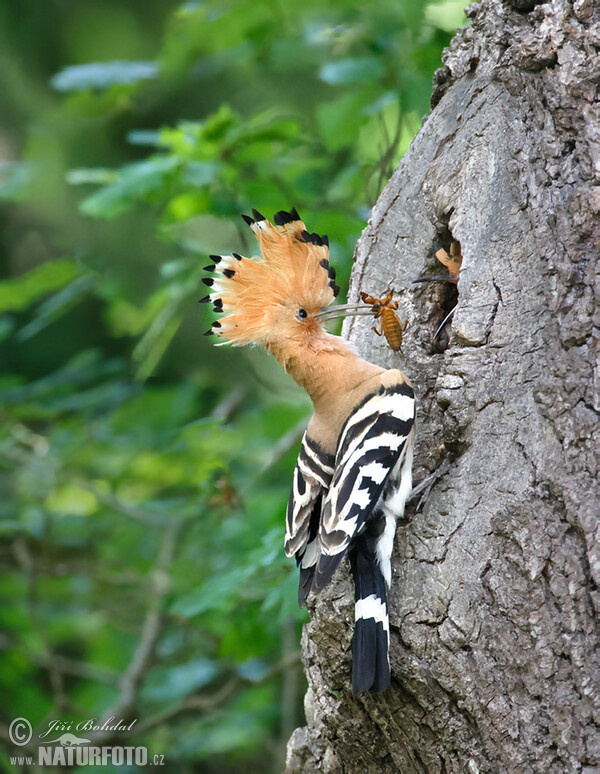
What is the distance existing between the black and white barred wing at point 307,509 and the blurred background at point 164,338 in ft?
1.42

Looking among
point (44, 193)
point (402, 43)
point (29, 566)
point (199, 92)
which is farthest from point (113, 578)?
point (402, 43)

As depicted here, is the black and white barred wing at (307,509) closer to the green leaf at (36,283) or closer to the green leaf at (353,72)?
the green leaf at (353,72)

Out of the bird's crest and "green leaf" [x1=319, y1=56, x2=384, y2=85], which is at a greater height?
"green leaf" [x1=319, y1=56, x2=384, y2=85]

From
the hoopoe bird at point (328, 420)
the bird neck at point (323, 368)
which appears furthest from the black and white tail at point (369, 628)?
the bird neck at point (323, 368)

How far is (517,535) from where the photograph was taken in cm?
153

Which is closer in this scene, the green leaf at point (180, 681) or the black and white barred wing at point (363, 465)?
the black and white barred wing at point (363, 465)

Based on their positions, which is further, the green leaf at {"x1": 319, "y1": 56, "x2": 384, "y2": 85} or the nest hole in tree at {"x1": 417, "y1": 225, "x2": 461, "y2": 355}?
the green leaf at {"x1": 319, "y1": 56, "x2": 384, "y2": 85}

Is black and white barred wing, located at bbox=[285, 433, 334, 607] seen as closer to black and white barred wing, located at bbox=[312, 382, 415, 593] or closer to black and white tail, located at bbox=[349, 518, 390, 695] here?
black and white barred wing, located at bbox=[312, 382, 415, 593]

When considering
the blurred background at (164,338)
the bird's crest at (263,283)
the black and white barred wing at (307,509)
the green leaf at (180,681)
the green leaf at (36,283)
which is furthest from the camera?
the green leaf at (180,681)

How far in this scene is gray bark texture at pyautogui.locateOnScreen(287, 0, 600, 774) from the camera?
1.49m

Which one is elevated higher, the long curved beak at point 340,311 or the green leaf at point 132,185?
the green leaf at point 132,185

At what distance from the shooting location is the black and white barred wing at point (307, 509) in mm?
1794


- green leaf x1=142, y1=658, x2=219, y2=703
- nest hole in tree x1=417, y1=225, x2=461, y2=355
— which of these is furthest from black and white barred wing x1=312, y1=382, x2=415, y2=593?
green leaf x1=142, y1=658, x2=219, y2=703

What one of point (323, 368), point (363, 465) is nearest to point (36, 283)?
point (323, 368)
